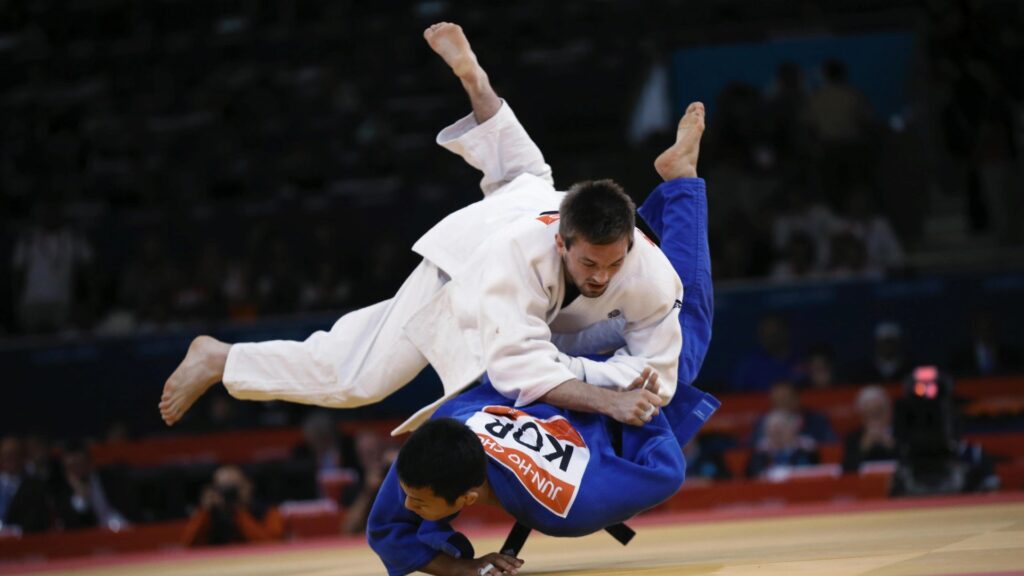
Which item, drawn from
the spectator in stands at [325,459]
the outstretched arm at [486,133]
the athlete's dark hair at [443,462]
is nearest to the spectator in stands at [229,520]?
the spectator in stands at [325,459]

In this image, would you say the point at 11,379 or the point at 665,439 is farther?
the point at 11,379

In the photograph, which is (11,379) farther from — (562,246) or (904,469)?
(562,246)

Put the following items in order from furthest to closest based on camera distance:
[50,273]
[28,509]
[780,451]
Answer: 1. [50,273]
2. [28,509]
3. [780,451]

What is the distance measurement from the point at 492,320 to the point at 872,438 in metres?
4.66

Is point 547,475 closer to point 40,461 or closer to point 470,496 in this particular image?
point 470,496

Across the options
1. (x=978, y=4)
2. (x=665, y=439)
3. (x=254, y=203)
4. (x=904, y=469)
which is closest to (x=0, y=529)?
(x=254, y=203)

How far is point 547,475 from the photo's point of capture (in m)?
3.83

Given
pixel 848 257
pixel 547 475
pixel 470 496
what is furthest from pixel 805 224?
pixel 470 496

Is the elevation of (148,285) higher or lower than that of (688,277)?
lower

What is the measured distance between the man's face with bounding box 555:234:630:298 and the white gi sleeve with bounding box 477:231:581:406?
117mm

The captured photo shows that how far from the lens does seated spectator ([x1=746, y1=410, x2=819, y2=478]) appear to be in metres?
8.28

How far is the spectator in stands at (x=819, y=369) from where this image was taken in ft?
30.7

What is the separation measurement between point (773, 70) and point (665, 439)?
7683mm

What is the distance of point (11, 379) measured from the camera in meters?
10.9
